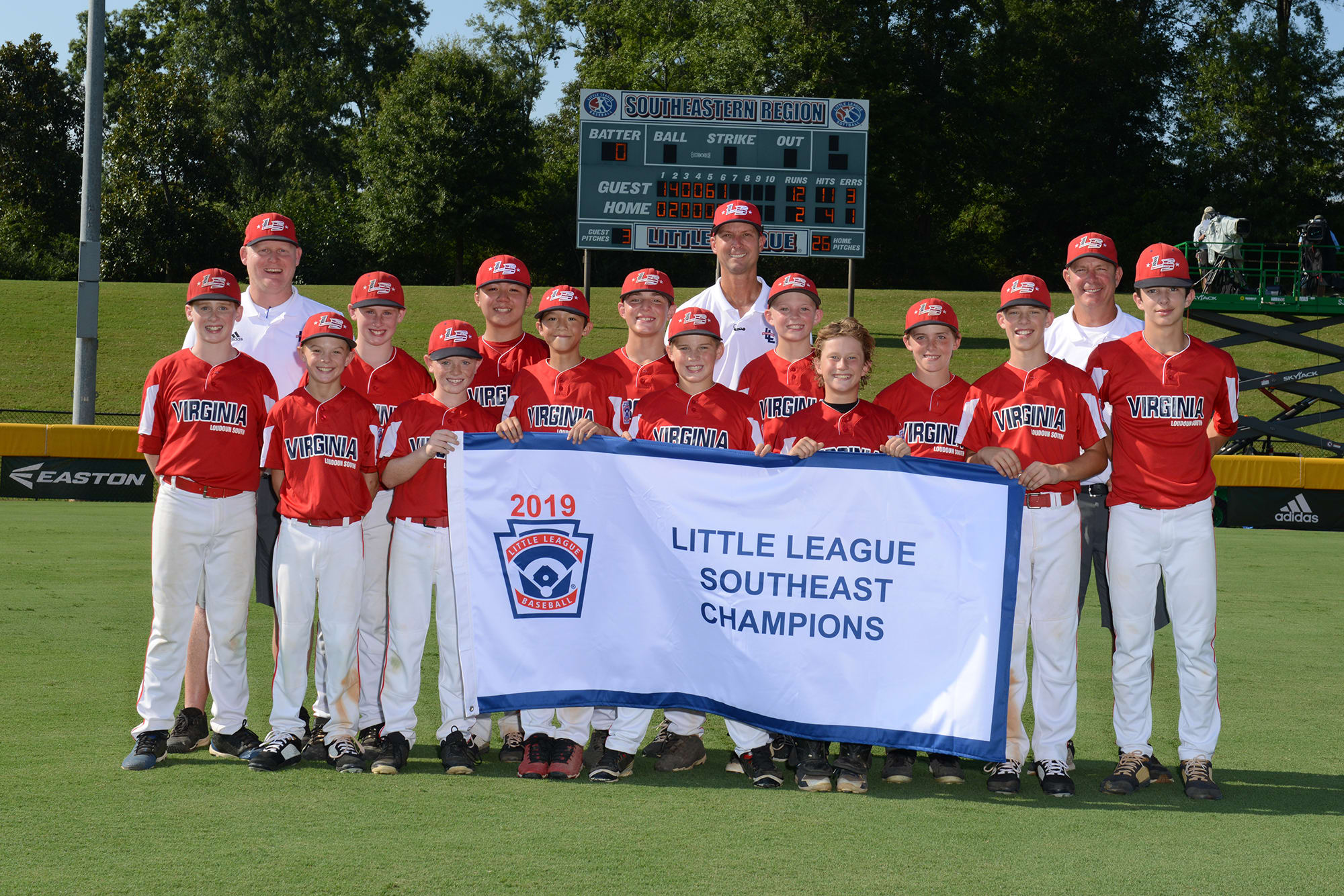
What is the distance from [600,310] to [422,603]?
1257 inches

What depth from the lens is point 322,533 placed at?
5.71 m

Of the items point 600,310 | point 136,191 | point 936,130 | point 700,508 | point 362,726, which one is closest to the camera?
point 700,508

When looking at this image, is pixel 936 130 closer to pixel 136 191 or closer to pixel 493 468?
pixel 136 191

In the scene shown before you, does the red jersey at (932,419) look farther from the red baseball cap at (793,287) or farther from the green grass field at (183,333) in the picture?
the green grass field at (183,333)

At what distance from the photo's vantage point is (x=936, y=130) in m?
48.3

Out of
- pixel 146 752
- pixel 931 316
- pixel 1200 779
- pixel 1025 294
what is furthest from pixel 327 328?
pixel 1200 779

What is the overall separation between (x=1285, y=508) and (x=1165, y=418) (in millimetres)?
12643

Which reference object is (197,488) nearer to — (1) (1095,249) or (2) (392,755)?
(2) (392,755)

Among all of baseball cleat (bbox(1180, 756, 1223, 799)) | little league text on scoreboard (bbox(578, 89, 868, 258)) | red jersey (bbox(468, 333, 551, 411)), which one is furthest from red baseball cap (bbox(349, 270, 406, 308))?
little league text on scoreboard (bbox(578, 89, 868, 258))

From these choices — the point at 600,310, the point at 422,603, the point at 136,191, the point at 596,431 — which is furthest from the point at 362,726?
the point at 136,191

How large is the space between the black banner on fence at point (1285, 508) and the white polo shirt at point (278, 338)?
1410cm

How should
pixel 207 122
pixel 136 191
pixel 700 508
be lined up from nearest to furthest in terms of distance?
pixel 700 508
pixel 136 191
pixel 207 122

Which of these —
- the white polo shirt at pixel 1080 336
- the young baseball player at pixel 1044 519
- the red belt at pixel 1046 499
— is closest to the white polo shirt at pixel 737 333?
the white polo shirt at pixel 1080 336

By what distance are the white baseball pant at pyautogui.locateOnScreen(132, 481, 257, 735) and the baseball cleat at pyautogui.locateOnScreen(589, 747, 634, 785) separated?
1832 mm
